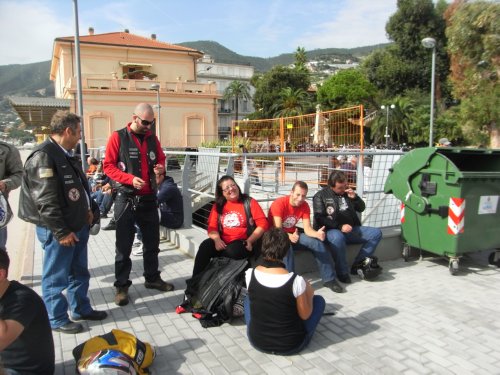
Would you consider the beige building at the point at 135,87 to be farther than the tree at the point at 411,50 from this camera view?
No

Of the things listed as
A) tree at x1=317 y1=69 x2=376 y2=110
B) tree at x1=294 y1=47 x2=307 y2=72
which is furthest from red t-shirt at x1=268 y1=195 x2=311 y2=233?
tree at x1=294 y1=47 x2=307 y2=72

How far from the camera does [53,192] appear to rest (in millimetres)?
3426

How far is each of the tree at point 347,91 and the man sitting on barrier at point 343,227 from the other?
50.7 metres

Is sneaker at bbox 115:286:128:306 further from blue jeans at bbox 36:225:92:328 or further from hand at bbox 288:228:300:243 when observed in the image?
hand at bbox 288:228:300:243

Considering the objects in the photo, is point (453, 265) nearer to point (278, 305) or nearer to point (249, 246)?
point (249, 246)

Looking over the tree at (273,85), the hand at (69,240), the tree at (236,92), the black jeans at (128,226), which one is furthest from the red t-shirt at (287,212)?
the tree at (236,92)

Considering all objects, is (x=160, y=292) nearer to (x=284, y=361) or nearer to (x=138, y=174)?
(x=138, y=174)

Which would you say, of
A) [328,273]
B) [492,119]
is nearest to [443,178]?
[328,273]

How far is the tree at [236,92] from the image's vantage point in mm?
84500

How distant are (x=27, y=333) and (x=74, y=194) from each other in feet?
4.63

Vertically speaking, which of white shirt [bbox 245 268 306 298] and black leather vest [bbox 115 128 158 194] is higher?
black leather vest [bbox 115 128 158 194]

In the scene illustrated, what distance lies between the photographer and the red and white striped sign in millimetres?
5043

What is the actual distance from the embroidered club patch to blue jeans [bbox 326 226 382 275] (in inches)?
110

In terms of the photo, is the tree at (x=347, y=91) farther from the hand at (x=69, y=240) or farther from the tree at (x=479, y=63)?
the hand at (x=69, y=240)
